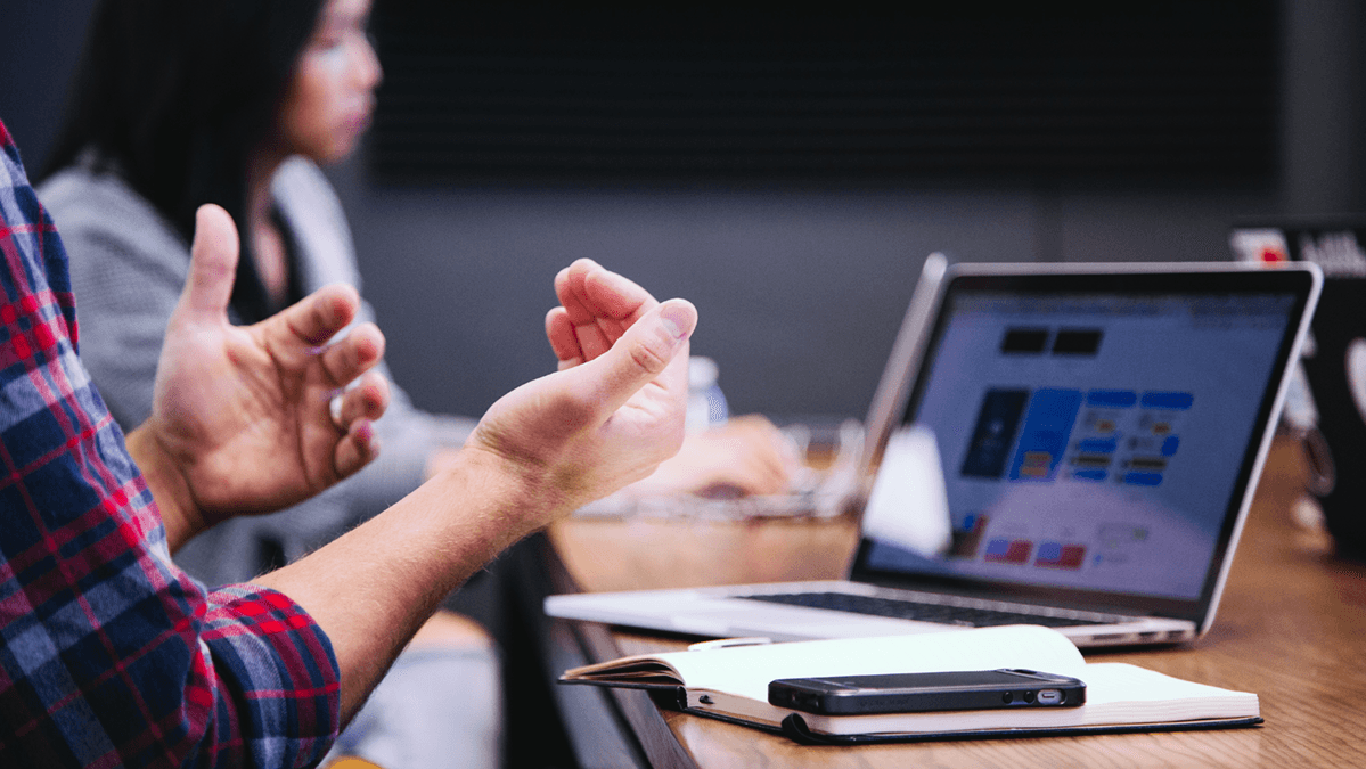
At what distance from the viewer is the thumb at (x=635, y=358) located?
0.73 meters

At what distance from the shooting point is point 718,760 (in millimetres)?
583

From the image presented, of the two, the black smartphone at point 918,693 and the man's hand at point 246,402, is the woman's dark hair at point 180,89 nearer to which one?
the man's hand at point 246,402

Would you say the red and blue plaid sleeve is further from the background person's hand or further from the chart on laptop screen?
the background person's hand

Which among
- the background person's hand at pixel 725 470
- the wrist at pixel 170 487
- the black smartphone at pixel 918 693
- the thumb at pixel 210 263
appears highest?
the thumb at pixel 210 263

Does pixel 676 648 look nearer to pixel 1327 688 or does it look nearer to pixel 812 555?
pixel 1327 688

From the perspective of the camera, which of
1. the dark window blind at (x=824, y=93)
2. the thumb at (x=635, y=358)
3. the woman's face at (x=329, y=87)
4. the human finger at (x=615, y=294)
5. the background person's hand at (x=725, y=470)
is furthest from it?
the dark window blind at (x=824, y=93)

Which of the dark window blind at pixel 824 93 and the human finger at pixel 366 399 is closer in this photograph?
the human finger at pixel 366 399

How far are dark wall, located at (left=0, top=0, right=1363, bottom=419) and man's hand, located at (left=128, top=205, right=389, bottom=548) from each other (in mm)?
1990

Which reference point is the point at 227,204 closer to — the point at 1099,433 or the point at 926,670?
the point at 1099,433

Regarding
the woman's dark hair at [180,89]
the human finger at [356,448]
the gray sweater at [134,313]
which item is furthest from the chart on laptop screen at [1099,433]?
the woman's dark hair at [180,89]

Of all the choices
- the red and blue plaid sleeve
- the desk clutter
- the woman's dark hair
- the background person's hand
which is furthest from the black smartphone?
the woman's dark hair

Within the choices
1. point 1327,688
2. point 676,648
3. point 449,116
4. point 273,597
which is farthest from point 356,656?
point 449,116

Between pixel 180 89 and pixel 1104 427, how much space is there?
1439 millimetres

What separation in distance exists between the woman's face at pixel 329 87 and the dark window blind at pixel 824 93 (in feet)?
3.50
